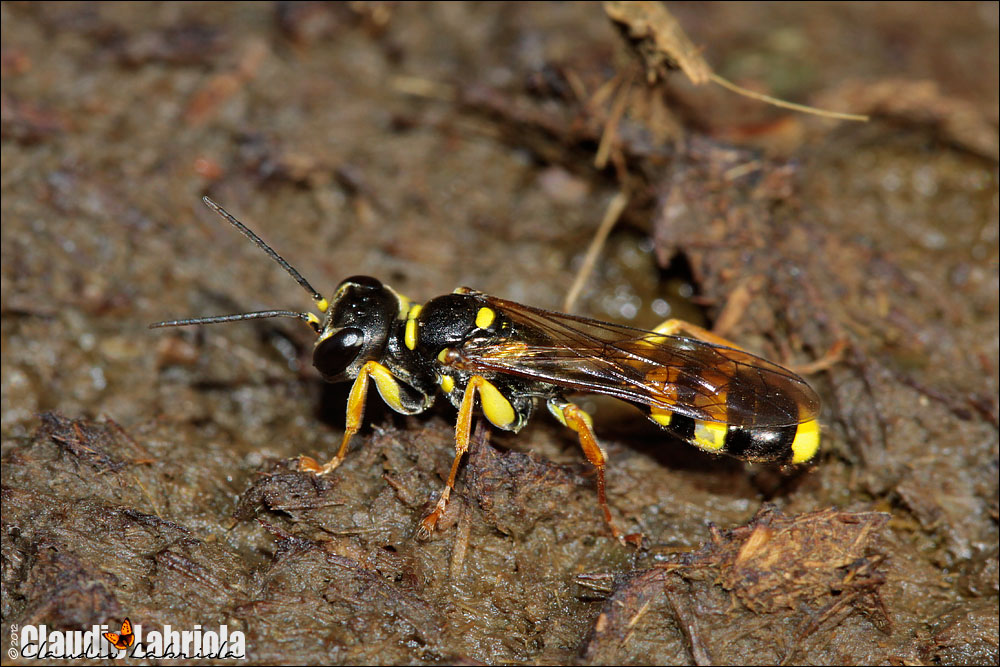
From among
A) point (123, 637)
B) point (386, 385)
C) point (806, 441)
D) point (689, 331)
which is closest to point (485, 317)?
point (386, 385)

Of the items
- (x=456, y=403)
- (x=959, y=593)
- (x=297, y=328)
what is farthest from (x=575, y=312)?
(x=959, y=593)

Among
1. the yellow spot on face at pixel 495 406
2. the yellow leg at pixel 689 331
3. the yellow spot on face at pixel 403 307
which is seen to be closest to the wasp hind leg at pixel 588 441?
the yellow spot on face at pixel 495 406

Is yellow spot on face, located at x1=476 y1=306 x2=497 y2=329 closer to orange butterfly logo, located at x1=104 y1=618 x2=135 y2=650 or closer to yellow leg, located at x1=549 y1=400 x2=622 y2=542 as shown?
yellow leg, located at x1=549 y1=400 x2=622 y2=542

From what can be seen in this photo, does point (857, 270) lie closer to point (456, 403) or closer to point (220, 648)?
point (456, 403)

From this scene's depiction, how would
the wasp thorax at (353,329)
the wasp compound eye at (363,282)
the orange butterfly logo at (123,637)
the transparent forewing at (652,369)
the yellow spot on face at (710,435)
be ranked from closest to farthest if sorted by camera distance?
1. the orange butterfly logo at (123,637)
2. the transparent forewing at (652,369)
3. the yellow spot on face at (710,435)
4. the wasp thorax at (353,329)
5. the wasp compound eye at (363,282)

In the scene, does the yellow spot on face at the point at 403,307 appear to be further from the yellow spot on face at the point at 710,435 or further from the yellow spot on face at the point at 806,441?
the yellow spot on face at the point at 806,441
